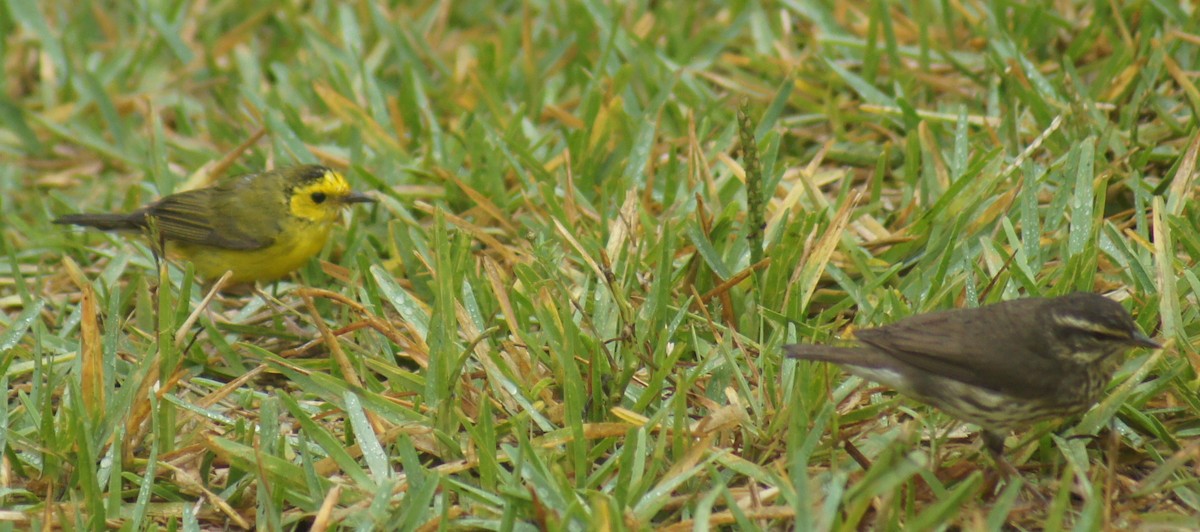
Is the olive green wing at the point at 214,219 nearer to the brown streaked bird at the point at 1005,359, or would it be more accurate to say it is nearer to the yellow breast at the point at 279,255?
the yellow breast at the point at 279,255

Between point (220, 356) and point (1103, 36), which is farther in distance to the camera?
point (1103, 36)

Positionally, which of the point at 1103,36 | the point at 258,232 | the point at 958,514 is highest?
the point at 1103,36

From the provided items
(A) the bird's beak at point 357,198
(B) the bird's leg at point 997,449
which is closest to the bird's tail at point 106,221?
(A) the bird's beak at point 357,198

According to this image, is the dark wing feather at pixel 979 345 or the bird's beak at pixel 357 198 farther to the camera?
the bird's beak at pixel 357 198

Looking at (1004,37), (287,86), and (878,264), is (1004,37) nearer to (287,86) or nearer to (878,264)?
(878,264)

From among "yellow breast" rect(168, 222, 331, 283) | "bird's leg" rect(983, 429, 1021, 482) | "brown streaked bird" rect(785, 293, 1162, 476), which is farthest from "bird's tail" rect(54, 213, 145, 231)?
"bird's leg" rect(983, 429, 1021, 482)

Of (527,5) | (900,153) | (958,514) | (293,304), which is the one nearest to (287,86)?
(527,5)

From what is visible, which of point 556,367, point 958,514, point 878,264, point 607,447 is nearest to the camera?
point 958,514

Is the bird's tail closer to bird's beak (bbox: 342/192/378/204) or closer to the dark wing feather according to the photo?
bird's beak (bbox: 342/192/378/204)
